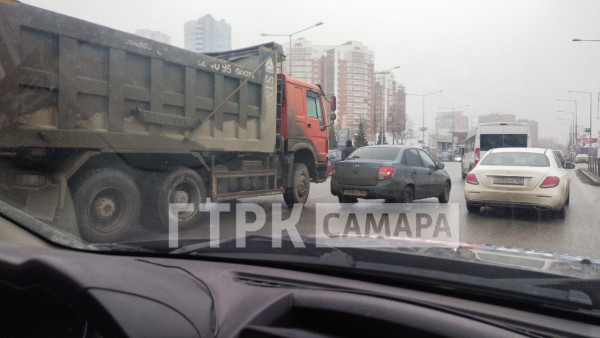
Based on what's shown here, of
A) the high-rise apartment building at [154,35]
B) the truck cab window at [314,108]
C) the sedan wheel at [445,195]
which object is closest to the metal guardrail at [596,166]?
the sedan wheel at [445,195]

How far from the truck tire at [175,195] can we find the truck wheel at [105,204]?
0.40m

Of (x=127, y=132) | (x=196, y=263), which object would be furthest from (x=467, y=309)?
(x=127, y=132)

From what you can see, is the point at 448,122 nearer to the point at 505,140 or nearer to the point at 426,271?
the point at 505,140

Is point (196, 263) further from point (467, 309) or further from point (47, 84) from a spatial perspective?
point (47, 84)

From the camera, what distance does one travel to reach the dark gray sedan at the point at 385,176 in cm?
936

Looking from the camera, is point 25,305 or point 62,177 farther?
point 62,177

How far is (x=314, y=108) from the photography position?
10727 mm

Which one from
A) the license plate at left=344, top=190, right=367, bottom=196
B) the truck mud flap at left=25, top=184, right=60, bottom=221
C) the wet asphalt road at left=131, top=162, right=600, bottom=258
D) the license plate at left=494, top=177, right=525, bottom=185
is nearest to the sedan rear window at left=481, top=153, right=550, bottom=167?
the license plate at left=494, top=177, right=525, bottom=185

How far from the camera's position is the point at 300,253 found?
1.97m

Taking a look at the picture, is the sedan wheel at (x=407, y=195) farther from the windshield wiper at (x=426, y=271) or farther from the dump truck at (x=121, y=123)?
the windshield wiper at (x=426, y=271)

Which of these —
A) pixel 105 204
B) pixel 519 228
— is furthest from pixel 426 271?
pixel 519 228

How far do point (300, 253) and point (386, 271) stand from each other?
0.42 metres

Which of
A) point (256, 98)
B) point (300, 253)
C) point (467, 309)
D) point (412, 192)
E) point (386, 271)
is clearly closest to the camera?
point (467, 309)

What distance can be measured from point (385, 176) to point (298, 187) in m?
1.96
